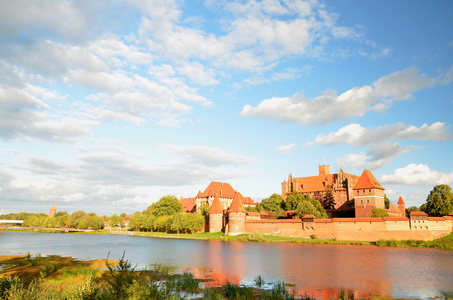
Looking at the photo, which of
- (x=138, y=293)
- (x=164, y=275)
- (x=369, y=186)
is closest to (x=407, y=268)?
(x=164, y=275)

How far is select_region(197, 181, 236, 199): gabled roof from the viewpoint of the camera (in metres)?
78.2

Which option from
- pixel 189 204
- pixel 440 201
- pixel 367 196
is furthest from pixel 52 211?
pixel 440 201

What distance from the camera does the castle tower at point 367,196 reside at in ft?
187

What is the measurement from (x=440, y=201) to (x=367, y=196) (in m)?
10.7

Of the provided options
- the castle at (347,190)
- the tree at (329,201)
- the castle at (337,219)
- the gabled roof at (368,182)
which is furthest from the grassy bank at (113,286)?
the tree at (329,201)

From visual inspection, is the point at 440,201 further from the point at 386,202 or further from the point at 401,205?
the point at 401,205

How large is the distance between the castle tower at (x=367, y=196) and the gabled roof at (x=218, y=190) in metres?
30.7

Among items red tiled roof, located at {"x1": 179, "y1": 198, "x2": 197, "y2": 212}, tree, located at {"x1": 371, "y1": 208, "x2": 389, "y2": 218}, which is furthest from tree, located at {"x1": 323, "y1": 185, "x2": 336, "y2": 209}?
red tiled roof, located at {"x1": 179, "y1": 198, "x2": 197, "y2": 212}

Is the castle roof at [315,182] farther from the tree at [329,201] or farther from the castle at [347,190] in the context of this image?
the tree at [329,201]

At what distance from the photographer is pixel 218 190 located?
7900cm

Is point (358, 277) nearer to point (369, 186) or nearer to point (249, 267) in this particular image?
point (249, 267)

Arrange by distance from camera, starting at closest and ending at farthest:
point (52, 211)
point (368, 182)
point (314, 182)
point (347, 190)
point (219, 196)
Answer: point (368, 182) < point (347, 190) < point (219, 196) < point (314, 182) < point (52, 211)

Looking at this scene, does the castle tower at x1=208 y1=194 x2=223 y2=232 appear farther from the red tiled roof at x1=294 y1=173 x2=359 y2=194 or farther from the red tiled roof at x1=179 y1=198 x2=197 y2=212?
the red tiled roof at x1=179 y1=198 x2=197 y2=212

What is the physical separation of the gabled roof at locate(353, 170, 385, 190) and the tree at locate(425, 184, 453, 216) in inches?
321
